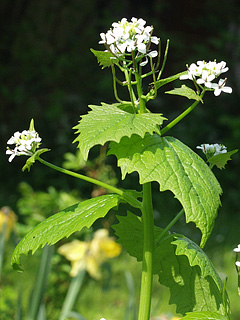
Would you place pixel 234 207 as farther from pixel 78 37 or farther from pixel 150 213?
pixel 150 213

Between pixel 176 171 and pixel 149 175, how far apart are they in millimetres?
48

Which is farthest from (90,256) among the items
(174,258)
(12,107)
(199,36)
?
(199,36)

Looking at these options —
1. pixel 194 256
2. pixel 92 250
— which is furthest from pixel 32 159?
pixel 92 250

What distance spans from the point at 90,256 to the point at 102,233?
0.12 meters

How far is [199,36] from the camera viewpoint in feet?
20.0

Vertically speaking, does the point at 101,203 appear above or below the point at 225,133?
below

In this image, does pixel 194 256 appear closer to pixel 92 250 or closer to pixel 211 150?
pixel 211 150

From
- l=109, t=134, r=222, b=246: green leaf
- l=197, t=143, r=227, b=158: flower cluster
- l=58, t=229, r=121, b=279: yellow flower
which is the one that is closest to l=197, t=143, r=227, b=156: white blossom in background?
l=197, t=143, r=227, b=158: flower cluster

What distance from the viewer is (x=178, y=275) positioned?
2.86 feet

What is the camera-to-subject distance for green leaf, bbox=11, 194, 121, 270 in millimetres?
757

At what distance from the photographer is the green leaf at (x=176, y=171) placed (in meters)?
0.68

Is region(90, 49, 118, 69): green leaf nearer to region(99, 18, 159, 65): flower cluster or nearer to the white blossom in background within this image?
region(99, 18, 159, 65): flower cluster

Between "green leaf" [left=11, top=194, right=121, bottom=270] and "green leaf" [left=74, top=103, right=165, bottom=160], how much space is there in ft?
0.34

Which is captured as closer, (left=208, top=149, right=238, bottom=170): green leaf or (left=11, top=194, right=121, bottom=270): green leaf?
(left=11, top=194, right=121, bottom=270): green leaf
